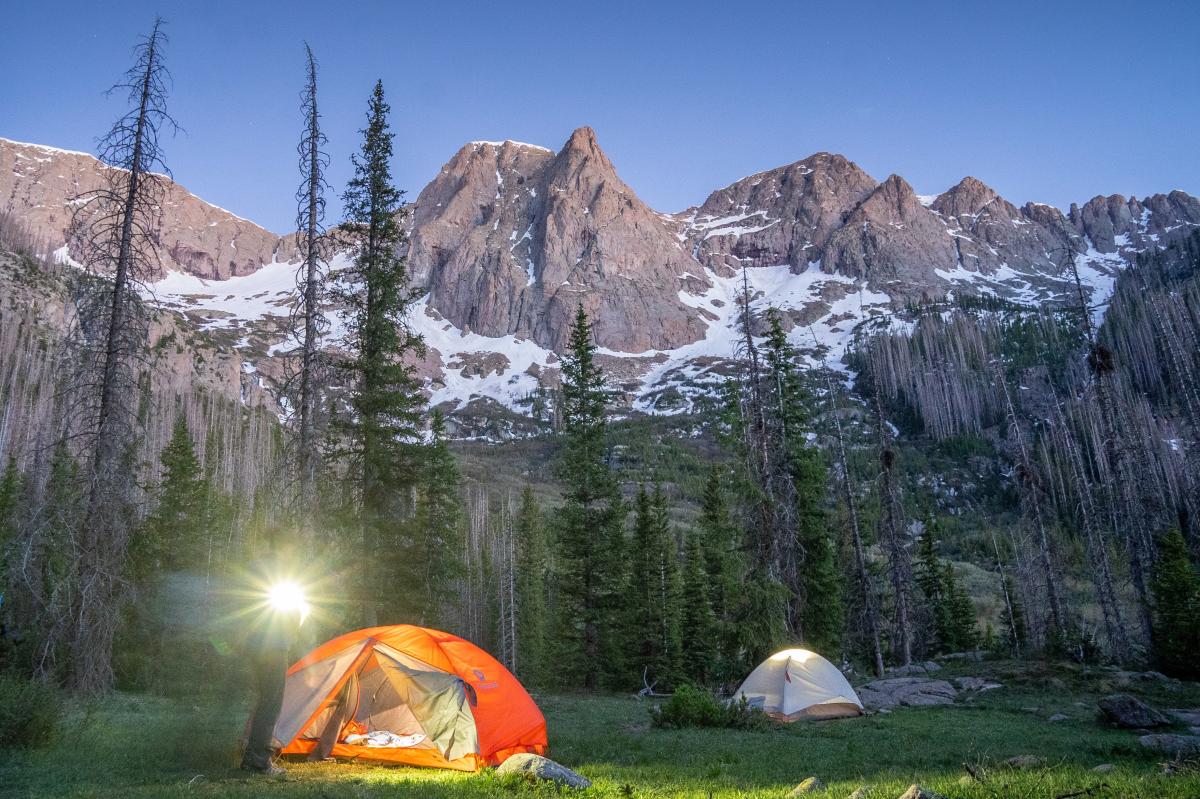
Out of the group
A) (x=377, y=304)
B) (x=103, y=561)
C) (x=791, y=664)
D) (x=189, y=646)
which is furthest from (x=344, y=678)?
(x=189, y=646)

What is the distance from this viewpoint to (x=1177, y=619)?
956 inches

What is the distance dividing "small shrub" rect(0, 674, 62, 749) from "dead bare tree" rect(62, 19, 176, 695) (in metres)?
5.16

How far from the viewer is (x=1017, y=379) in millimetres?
147375

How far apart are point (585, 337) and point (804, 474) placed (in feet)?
44.2

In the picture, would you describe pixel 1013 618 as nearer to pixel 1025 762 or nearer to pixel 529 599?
pixel 529 599

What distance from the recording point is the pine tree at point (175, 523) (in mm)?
32531

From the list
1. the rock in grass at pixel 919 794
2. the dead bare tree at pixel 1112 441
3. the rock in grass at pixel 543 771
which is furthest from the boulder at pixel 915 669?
the rock in grass at pixel 919 794

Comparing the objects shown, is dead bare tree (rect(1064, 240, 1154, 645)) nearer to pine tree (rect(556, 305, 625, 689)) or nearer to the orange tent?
pine tree (rect(556, 305, 625, 689))

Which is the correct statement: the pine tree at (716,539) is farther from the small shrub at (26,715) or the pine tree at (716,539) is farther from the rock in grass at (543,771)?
the small shrub at (26,715)

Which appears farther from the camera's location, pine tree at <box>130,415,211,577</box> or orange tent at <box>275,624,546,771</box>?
pine tree at <box>130,415,211,577</box>

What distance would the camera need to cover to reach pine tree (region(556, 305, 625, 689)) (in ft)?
103

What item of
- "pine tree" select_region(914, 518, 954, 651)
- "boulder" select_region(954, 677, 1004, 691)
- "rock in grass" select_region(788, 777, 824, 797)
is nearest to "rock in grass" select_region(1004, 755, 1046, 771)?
"rock in grass" select_region(788, 777, 824, 797)

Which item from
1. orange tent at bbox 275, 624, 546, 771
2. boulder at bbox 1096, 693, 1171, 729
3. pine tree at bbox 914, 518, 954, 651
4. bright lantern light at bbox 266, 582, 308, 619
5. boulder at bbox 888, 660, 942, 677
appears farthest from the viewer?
pine tree at bbox 914, 518, 954, 651

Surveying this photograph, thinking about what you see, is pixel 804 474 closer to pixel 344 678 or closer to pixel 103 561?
pixel 344 678
